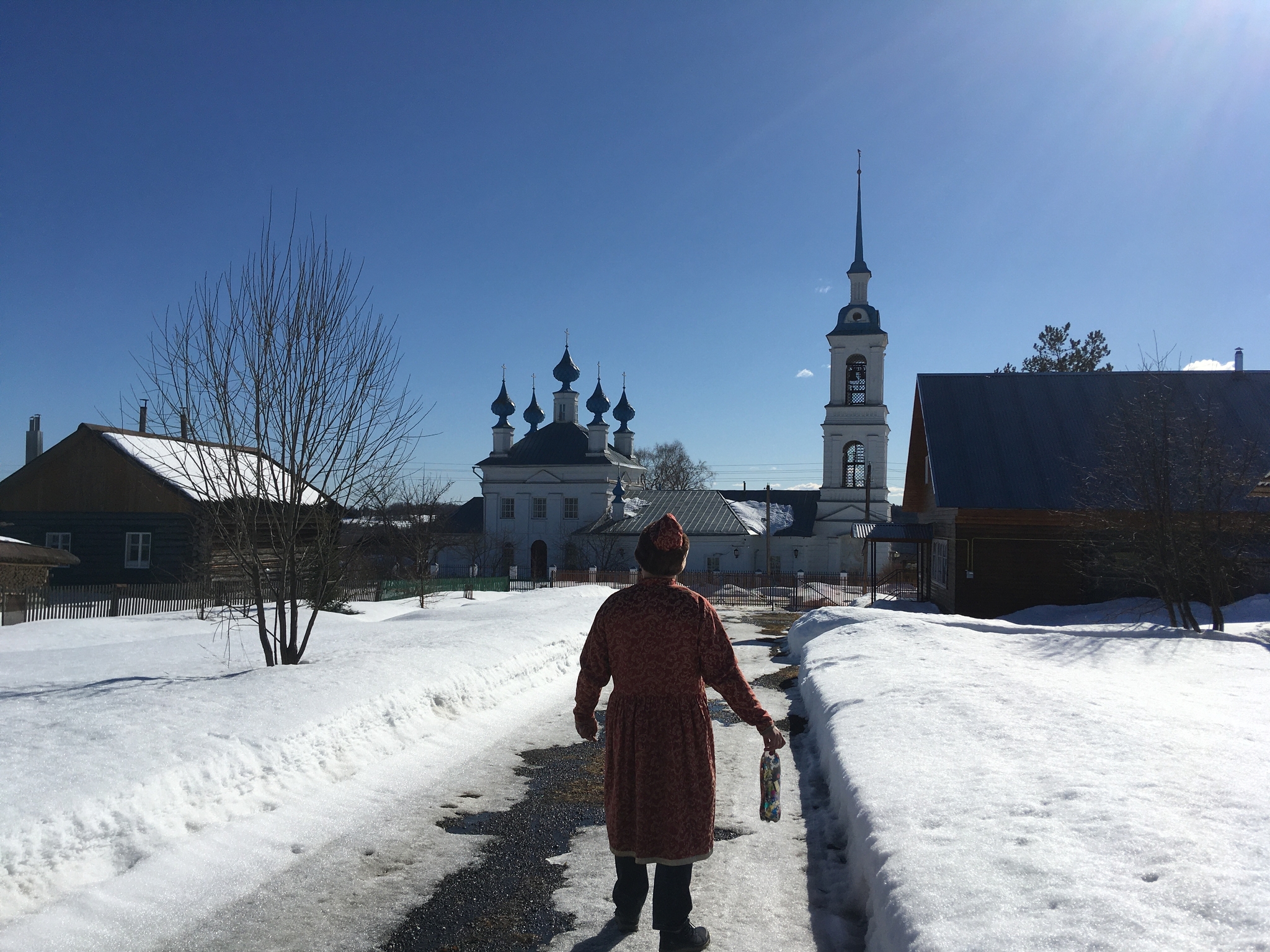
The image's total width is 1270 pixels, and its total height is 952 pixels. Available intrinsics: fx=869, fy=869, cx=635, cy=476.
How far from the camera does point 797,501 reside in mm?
53156

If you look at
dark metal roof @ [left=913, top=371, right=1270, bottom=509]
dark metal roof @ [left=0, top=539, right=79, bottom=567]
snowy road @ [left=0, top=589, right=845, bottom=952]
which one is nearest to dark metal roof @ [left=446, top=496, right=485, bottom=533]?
dark metal roof @ [left=0, top=539, right=79, bottom=567]

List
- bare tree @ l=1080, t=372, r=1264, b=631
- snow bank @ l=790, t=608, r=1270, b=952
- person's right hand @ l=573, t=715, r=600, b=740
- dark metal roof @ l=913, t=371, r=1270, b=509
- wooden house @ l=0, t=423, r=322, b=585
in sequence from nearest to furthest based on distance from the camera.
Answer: snow bank @ l=790, t=608, r=1270, b=952, person's right hand @ l=573, t=715, r=600, b=740, bare tree @ l=1080, t=372, r=1264, b=631, dark metal roof @ l=913, t=371, r=1270, b=509, wooden house @ l=0, t=423, r=322, b=585

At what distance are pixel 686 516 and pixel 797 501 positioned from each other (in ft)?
26.6

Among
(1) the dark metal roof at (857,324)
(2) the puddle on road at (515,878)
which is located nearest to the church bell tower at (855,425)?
(1) the dark metal roof at (857,324)

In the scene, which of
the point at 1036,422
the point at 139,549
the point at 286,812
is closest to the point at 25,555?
the point at 139,549

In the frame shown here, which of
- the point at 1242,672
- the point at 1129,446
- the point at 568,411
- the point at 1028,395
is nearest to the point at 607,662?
the point at 1242,672

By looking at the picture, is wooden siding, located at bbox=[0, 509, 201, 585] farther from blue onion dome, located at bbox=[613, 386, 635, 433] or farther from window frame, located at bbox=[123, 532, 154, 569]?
blue onion dome, located at bbox=[613, 386, 635, 433]

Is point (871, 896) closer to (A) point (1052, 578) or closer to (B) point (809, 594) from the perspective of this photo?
(A) point (1052, 578)

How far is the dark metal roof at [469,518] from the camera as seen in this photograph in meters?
55.6

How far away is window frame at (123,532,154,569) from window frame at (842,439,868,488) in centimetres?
3241

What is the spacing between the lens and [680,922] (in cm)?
381

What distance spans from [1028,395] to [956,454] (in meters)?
3.74

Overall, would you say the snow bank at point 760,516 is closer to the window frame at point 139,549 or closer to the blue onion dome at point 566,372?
the blue onion dome at point 566,372

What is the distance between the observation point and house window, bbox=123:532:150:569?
26359mm
